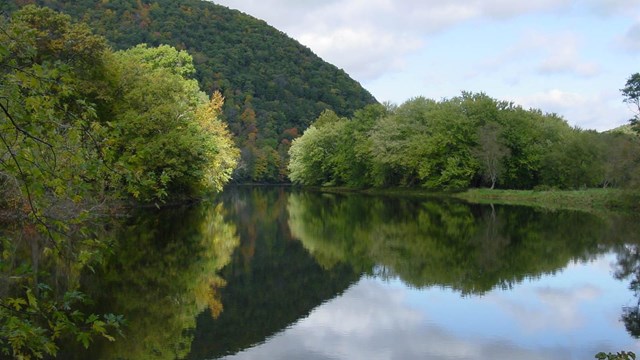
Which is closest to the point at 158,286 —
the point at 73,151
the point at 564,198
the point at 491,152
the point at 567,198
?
the point at 73,151

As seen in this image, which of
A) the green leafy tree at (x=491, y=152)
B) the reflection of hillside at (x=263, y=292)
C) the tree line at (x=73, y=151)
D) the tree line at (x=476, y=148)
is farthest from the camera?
the green leafy tree at (x=491, y=152)

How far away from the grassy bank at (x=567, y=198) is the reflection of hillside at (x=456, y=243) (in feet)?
20.1

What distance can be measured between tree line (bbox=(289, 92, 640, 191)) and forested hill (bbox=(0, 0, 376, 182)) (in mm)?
45142

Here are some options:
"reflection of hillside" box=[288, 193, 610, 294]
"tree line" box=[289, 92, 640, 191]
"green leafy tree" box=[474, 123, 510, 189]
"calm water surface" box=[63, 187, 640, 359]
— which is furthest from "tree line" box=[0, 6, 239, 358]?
"green leafy tree" box=[474, 123, 510, 189]

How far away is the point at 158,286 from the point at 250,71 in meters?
114

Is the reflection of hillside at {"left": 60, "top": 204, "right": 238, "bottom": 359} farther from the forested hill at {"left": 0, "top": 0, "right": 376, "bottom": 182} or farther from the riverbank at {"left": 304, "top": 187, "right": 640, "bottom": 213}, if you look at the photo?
the forested hill at {"left": 0, "top": 0, "right": 376, "bottom": 182}

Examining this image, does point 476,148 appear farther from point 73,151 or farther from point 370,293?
point 73,151

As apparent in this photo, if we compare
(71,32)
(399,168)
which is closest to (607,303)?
(71,32)

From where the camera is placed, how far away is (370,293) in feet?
52.2

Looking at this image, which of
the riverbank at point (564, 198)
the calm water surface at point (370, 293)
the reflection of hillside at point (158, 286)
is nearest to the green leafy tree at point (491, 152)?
the riverbank at point (564, 198)

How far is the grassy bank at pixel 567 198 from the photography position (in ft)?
137

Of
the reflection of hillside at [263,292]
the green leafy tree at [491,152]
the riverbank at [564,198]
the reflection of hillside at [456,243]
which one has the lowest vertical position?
the reflection of hillside at [263,292]

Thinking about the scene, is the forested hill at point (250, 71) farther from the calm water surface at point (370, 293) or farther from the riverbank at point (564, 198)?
the calm water surface at point (370, 293)

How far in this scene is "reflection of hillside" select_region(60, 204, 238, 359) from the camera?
1060cm
